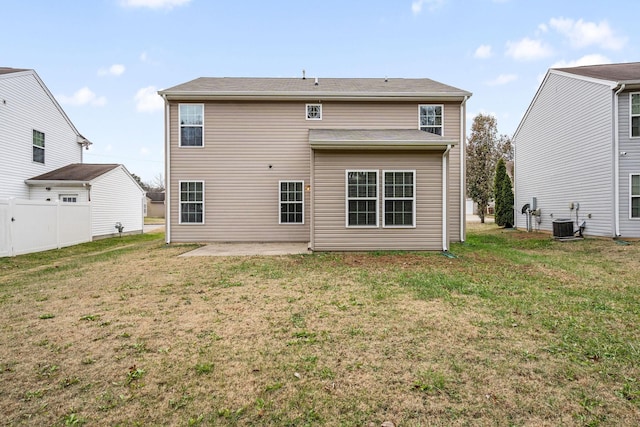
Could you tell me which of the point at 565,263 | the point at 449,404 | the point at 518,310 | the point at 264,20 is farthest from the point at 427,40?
the point at 449,404

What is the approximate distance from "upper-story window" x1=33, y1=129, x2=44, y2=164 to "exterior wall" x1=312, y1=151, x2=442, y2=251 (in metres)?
13.9

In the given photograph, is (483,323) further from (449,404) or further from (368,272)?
(368,272)

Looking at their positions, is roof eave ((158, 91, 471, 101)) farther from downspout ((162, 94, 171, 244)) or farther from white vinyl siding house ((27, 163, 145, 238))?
white vinyl siding house ((27, 163, 145, 238))

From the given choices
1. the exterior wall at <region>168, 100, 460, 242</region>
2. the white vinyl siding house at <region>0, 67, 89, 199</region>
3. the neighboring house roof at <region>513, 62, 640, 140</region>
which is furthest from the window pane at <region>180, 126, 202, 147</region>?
the neighboring house roof at <region>513, 62, 640, 140</region>

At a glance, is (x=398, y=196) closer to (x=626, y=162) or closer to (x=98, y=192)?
(x=626, y=162)

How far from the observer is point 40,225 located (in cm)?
1065

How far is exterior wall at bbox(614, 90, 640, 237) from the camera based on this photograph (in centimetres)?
1055

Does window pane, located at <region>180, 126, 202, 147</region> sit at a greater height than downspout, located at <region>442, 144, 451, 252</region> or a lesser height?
greater

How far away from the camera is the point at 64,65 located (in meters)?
19.2

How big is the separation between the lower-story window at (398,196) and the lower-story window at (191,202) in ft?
22.7

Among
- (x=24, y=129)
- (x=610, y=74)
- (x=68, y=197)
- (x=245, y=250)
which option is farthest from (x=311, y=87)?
(x=24, y=129)

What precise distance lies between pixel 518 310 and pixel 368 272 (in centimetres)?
291

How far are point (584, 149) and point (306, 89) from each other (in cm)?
1127

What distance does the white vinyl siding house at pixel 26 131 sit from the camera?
40.7ft
